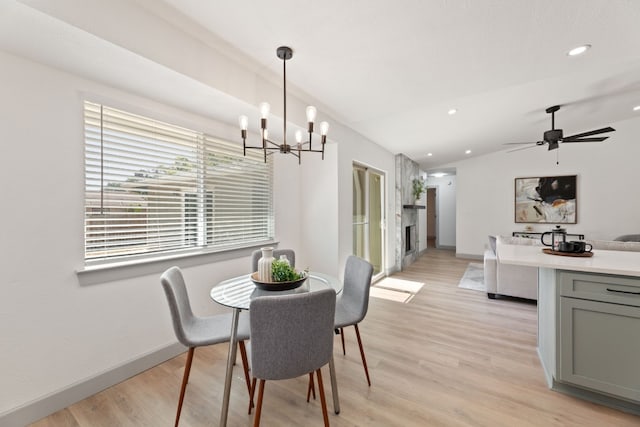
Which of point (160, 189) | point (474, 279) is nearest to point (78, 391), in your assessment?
point (160, 189)

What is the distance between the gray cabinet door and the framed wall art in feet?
18.6

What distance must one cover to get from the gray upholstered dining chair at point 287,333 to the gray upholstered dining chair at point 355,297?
1.77ft

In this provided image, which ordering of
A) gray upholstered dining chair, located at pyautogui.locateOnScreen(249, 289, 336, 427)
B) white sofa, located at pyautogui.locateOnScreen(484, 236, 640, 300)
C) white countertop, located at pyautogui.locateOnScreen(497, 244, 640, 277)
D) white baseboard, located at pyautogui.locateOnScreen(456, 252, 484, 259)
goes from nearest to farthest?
1. gray upholstered dining chair, located at pyautogui.locateOnScreen(249, 289, 336, 427)
2. white countertop, located at pyautogui.locateOnScreen(497, 244, 640, 277)
3. white sofa, located at pyautogui.locateOnScreen(484, 236, 640, 300)
4. white baseboard, located at pyautogui.locateOnScreen(456, 252, 484, 259)

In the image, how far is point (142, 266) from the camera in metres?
2.16

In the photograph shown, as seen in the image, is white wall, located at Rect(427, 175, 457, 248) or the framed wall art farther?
white wall, located at Rect(427, 175, 457, 248)

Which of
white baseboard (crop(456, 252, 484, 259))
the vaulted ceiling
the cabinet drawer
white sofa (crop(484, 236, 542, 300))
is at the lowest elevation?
white baseboard (crop(456, 252, 484, 259))

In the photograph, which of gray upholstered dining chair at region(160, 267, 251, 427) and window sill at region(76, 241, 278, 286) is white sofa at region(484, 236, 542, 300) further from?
window sill at region(76, 241, 278, 286)

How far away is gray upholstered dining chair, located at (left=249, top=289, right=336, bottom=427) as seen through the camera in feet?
4.14

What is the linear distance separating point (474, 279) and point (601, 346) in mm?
3351

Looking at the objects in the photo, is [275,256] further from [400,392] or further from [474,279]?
[474,279]

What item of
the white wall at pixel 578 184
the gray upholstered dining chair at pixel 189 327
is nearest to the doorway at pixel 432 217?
the white wall at pixel 578 184

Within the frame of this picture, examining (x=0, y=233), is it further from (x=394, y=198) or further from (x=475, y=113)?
(x=394, y=198)

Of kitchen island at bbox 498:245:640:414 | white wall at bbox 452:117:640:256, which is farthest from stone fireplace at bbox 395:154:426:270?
kitchen island at bbox 498:245:640:414

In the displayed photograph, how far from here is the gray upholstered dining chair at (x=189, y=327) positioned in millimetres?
1559
